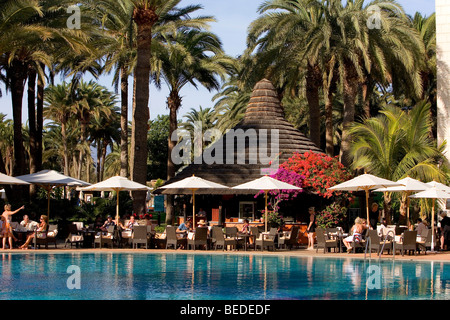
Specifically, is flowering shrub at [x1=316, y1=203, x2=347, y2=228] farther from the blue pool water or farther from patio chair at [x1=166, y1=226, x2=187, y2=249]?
patio chair at [x1=166, y1=226, x2=187, y2=249]

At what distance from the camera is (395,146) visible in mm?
27109

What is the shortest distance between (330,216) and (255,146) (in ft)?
17.7

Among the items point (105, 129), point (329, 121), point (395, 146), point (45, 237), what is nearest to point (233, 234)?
point (45, 237)

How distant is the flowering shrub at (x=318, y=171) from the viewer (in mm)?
26234

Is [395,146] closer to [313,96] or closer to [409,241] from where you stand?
[313,96]

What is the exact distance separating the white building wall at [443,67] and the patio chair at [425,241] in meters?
8.82

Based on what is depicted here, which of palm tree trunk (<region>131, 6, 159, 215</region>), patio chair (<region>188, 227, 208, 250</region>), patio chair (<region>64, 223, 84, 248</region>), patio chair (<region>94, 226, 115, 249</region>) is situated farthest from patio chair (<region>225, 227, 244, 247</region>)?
palm tree trunk (<region>131, 6, 159, 215</region>)

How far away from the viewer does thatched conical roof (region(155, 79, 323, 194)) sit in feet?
94.4

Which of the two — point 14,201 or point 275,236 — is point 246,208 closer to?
→ point 275,236

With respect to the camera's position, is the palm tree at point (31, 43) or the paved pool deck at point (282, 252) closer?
the paved pool deck at point (282, 252)

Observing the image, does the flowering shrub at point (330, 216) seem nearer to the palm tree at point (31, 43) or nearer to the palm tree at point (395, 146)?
the palm tree at point (395, 146)

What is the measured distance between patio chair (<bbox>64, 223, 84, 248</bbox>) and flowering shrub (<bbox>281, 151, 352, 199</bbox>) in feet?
29.6

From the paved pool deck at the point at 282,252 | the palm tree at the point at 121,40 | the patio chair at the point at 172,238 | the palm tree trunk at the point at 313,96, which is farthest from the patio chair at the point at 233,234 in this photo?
the palm tree trunk at the point at 313,96
